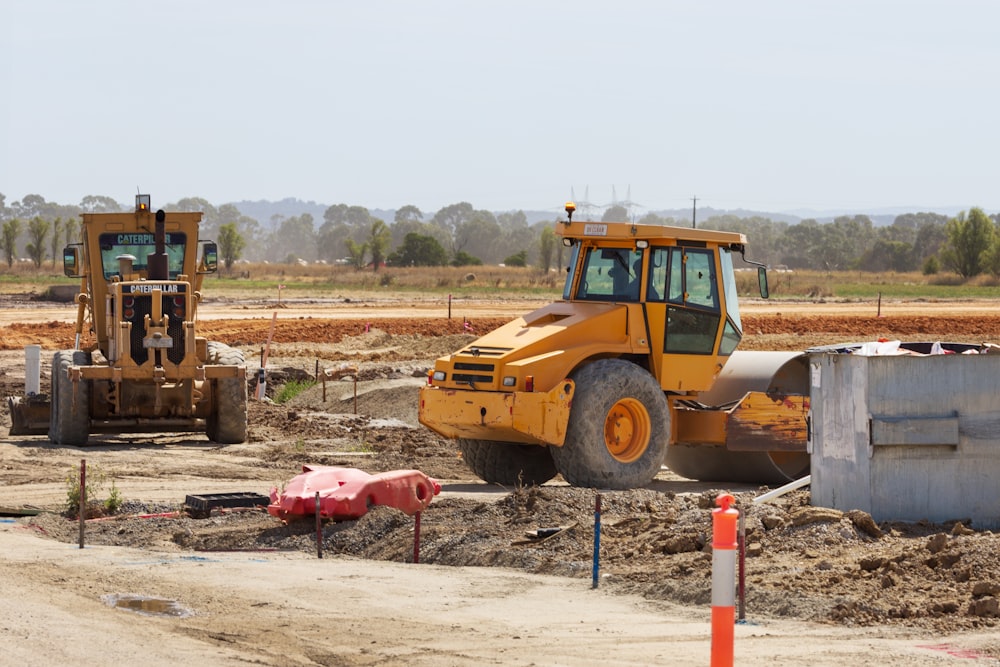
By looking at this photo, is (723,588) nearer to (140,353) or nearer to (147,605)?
(147,605)

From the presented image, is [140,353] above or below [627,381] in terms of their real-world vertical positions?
below

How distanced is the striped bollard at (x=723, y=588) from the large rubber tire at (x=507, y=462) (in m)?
9.89

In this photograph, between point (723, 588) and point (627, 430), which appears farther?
Answer: point (627, 430)

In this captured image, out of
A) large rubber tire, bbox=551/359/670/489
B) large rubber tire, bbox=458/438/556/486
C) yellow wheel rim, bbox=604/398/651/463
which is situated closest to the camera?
large rubber tire, bbox=551/359/670/489

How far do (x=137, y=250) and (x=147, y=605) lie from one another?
12527 millimetres

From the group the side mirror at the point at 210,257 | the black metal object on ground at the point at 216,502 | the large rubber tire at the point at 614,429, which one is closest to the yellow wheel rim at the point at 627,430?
the large rubber tire at the point at 614,429

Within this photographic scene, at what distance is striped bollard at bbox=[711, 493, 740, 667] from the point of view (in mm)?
7148

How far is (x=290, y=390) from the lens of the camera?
2805 cm

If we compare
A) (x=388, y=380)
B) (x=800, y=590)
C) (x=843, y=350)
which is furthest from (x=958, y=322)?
(x=800, y=590)

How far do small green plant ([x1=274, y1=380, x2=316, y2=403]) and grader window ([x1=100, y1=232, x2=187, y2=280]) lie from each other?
5795 millimetres

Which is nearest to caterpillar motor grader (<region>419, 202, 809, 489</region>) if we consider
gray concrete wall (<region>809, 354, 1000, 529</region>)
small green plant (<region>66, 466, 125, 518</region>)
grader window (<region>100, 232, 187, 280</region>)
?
small green plant (<region>66, 466, 125, 518</region>)

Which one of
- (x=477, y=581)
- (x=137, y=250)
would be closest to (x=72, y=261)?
(x=137, y=250)

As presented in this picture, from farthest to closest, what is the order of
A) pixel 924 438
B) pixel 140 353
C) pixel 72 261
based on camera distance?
pixel 72 261 → pixel 140 353 → pixel 924 438

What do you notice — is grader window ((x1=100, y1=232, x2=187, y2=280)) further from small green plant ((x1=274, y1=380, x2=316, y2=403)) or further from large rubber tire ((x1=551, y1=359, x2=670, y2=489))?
large rubber tire ((x1=551, y1=359, x2=670, y2=489))
